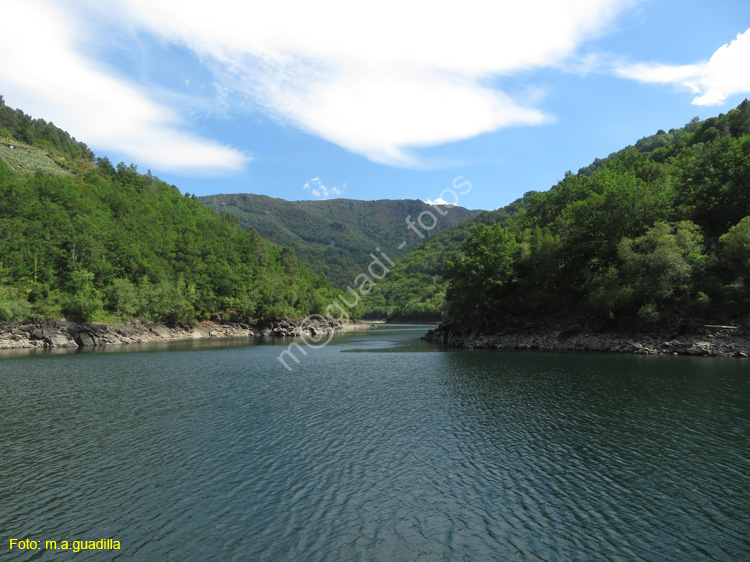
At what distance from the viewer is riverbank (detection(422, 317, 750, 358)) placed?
180 ft

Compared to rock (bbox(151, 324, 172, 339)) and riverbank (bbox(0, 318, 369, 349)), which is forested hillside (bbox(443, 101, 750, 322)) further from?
rock (bbox(151, 324, 172, 339))

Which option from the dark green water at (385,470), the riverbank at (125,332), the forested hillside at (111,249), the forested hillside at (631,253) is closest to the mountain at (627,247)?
the forested hillside at (631,253)

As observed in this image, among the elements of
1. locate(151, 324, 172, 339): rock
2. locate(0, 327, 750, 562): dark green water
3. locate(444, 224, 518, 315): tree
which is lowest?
locate(0, 327, 750, 562): dark green water

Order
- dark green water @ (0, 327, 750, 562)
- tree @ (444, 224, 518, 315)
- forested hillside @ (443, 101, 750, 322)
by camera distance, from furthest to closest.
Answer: tree @ (444, 224, 518, 315) → forested hillside @ (443, 101, 750, 322) → dark green water @ (0, 327, 750, 562)

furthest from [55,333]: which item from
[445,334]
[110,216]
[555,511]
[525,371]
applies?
[555,511]

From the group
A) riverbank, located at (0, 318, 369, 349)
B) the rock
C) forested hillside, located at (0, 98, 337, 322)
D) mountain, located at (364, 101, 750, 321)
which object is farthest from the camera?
the rock

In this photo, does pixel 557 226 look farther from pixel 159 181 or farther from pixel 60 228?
pixel 159 181

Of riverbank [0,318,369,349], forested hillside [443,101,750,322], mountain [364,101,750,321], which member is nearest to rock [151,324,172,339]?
riverbank [0,318,369,349]

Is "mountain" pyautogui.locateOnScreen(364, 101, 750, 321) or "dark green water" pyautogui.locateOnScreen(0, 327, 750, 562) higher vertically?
"mountain" pyautogui.locateOnScreen(364, 101, 750, 321)

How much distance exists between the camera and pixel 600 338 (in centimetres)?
6644

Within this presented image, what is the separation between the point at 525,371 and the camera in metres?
48.0

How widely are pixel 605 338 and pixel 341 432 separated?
58.2m

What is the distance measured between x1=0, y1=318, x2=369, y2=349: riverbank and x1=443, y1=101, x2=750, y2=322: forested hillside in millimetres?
71123

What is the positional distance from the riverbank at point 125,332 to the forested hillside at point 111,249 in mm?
2877
